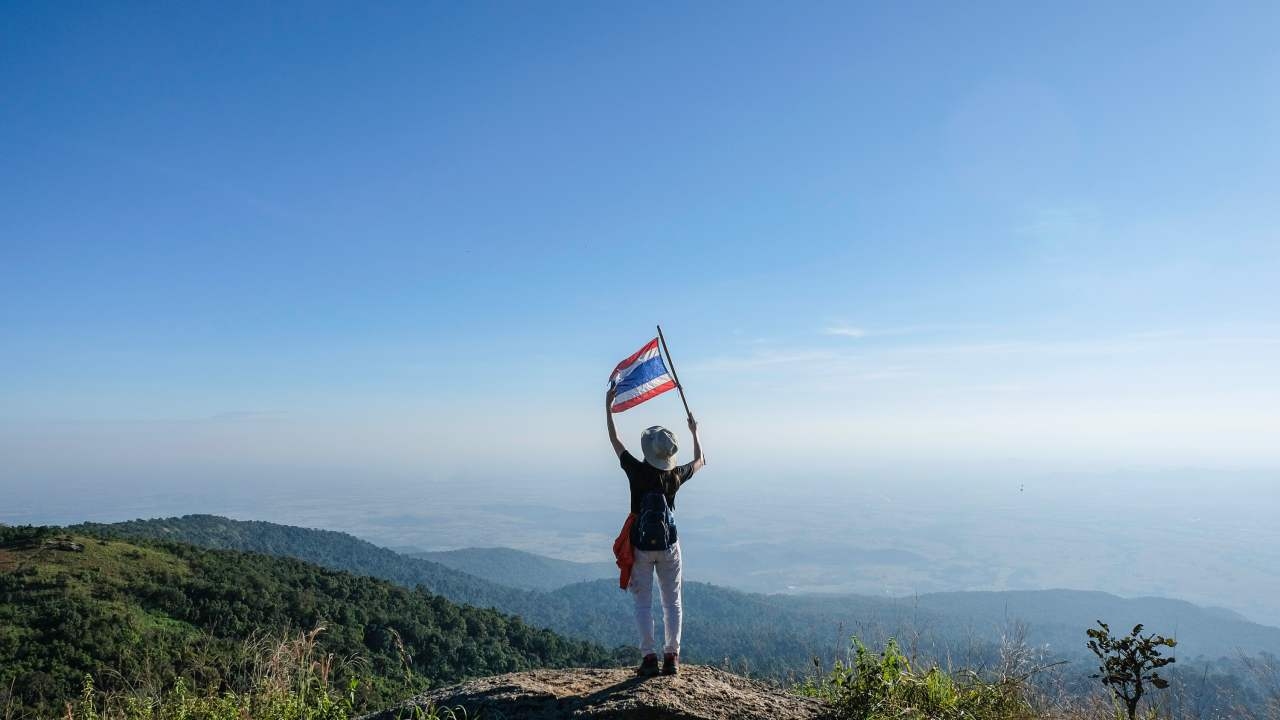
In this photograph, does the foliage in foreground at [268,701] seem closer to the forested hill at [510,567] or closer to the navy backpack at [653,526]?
the navy backpack at [653,526]

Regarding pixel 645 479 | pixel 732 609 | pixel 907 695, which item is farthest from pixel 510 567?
pixel 907 695

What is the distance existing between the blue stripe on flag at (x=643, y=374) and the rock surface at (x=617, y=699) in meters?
2.43

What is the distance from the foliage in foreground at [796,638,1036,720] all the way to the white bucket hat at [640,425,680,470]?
6.43 feet

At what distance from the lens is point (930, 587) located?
194m

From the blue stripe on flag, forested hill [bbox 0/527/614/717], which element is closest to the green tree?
the blue stripe on flag

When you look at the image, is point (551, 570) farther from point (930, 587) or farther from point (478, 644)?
point (478, 644)

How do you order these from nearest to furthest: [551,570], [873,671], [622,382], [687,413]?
[873,671] < [687,413] < [622,382] < [551,570]

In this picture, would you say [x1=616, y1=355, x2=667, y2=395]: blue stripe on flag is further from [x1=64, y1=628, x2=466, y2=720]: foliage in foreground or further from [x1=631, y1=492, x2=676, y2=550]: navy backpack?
[x1=64, y1=628, x2=466, y2=720]: foliage in foreground

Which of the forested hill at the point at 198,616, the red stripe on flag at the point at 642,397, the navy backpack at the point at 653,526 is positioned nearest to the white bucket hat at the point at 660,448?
the navy backpack at the point at 653,526

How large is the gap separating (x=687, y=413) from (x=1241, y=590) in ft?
886

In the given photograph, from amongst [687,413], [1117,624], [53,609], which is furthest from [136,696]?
[1117,624]

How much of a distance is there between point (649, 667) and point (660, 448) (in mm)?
1690

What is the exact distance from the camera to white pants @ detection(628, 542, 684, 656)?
512 centimetres

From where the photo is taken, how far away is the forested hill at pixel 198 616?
22.7 meters
